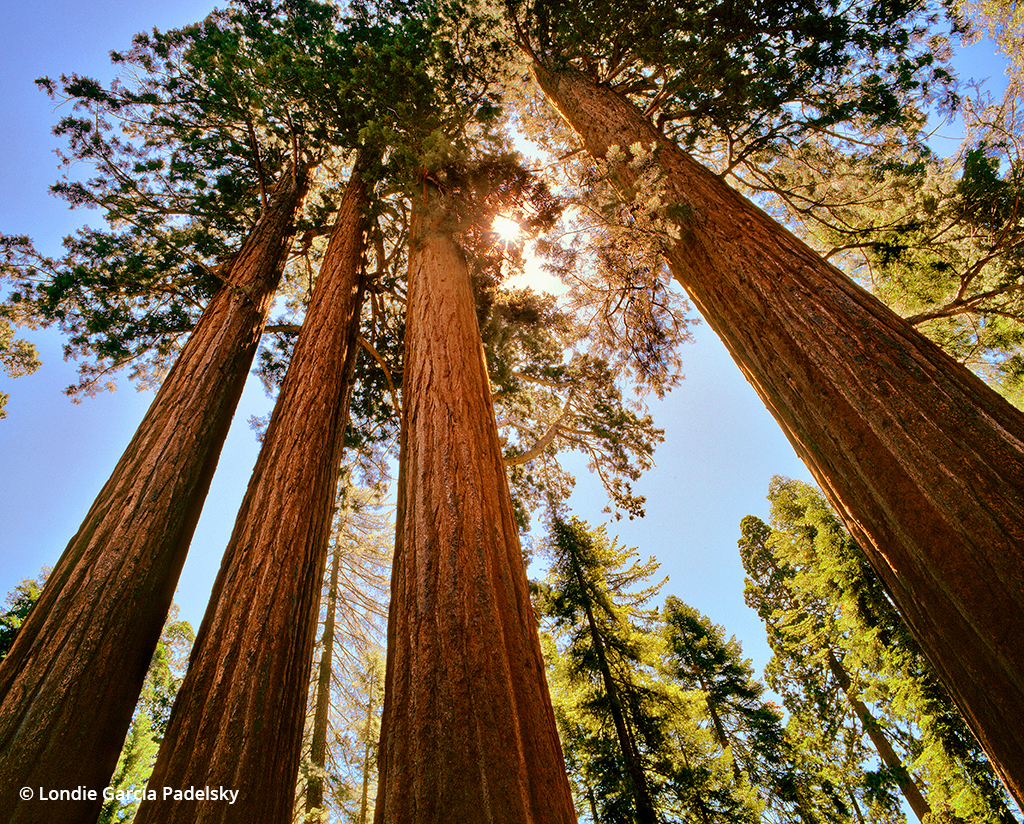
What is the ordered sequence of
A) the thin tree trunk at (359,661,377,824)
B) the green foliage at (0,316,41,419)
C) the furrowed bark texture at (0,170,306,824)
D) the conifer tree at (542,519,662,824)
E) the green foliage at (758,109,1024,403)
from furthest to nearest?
the thin tree trunk at (359,661,377,824) < the conifer tree at (542,519,662,824) < the green foliage at (0,316,41,419) < the green foliage at (758,109,1024,403) < the furrowed bark texture at (0,170,306,824)

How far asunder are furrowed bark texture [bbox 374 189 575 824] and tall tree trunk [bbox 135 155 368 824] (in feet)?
3.43

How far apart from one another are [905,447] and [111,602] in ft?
13.9

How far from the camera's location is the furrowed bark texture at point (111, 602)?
83.3 inches

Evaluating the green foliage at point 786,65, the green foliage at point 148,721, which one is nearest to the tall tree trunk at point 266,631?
the green foliage at point 786,65

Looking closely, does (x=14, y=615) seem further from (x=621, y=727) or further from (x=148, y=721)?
(x=621, y=727)

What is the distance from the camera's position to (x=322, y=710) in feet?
29.5

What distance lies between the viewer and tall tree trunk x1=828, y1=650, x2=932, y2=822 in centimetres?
809

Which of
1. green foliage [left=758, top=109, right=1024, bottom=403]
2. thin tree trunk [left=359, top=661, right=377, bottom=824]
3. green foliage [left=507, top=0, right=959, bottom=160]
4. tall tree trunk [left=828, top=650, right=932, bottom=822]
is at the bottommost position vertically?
tall tree trunk [left=828, top=650, right=932, bottom=822]

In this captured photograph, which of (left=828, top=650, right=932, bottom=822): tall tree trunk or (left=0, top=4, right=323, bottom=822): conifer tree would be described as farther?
(left=828, top=650, right=932, bottom=822): tall tree trunk

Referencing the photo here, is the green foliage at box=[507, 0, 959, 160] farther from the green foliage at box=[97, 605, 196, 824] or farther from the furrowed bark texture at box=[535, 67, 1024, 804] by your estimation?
the green foliage at box=[97, 605, 196, 824]

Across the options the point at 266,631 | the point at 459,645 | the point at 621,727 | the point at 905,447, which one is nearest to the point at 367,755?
the point at 621,727

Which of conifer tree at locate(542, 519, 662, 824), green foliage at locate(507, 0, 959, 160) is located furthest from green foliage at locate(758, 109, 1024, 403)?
conifer tree at locate(542, 519, 662, 824)

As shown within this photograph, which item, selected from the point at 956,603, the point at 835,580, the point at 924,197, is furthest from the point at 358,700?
the point at 924,197

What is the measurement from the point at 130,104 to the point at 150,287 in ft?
10.1
